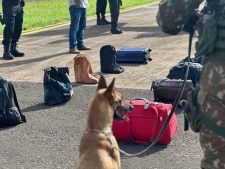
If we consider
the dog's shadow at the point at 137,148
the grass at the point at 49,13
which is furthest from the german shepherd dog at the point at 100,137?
the grass at the point at 49,13

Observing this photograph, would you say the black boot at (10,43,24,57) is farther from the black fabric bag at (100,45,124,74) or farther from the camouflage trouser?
the camouflage trouser

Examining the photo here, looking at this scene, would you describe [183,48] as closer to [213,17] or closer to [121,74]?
[121,74]

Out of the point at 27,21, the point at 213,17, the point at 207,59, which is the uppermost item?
the point at 213,17

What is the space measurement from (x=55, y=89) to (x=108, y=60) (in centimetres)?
183

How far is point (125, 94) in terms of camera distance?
23.1 ft

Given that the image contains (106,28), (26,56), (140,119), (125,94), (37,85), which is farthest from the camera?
(106,28)

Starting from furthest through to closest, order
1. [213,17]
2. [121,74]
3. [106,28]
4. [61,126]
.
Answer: [106,28] → [121,74] → [61,126] → [213,17]

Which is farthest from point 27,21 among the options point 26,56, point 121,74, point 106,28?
point 121,74

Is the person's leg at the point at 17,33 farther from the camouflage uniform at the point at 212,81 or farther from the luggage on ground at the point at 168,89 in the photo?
the camouflage uniform at the point at 212,81

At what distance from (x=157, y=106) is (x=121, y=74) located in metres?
3.18

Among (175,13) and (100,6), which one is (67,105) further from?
(100,6)

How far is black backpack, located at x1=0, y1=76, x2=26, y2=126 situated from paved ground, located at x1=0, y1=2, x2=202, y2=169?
0.11 m

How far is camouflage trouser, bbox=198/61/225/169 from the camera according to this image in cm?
267

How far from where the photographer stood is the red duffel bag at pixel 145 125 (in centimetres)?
510
